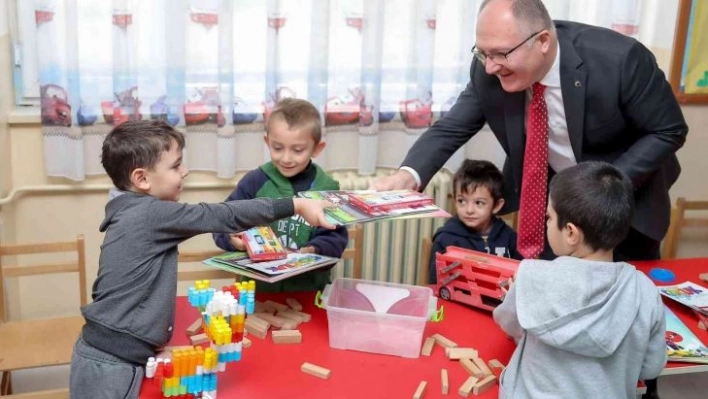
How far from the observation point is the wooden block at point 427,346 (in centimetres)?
188

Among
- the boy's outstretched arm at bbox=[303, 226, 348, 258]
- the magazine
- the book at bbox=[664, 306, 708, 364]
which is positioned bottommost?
the book at bbox=[664, 306, 708, 364]

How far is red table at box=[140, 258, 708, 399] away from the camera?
1.68 meters

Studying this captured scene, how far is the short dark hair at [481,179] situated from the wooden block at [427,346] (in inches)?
35.0

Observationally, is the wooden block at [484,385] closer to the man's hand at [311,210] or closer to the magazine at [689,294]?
the man's hand at [311,210]

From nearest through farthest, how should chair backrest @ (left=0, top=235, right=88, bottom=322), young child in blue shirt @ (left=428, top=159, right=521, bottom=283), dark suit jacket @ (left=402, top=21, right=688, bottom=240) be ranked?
1. dark suit jacket @ (left=402, top=21, right=688, bottom=240)
2. chair backrest @ (left=0, top=235, right=88, bottom=322)
3. young child in blue shirt @ (left=428, top=159, right=521, bottom=283)

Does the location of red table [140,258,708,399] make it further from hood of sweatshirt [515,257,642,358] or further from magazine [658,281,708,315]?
hood of sweatshirt [515,257,642,358]

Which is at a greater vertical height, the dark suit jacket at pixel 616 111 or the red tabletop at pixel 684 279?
the dark suit jacket at pixel 616 111

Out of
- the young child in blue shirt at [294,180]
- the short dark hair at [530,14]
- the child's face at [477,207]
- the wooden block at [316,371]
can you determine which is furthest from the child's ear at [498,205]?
the wooden block at [316,371]

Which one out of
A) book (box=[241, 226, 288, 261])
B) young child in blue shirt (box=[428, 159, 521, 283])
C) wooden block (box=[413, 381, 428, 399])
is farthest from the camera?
young child in blue shirt (box=[428, 159, 521, 283])

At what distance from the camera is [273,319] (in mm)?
1987

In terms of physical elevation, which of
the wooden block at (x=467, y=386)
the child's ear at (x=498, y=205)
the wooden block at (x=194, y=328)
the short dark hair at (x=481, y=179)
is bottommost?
the wooden block at (x=467, y=386)

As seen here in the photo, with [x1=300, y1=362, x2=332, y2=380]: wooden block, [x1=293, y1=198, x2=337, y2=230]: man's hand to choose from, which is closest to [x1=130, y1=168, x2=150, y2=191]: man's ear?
[x1=293, y1=198, x2=337, y2=230]: man's hand

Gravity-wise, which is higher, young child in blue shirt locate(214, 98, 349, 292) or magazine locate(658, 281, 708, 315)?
young child in blue shirt locate(214, 98, 349, 292)

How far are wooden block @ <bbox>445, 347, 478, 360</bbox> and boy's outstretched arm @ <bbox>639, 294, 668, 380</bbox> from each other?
411 millimetres
